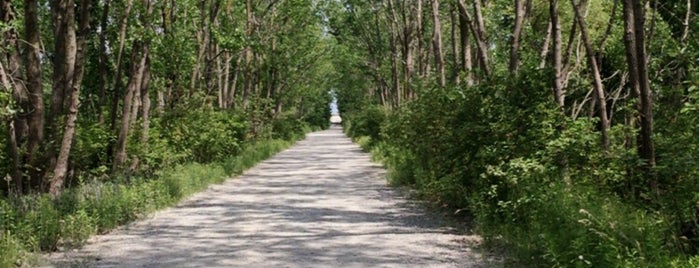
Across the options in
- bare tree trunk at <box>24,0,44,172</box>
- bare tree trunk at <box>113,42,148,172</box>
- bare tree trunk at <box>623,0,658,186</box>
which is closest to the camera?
bare tree trunk at <box>623,0,658,186</box>

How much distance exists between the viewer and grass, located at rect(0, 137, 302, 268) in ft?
25.0

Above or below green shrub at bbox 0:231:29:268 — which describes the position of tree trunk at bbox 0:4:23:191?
above

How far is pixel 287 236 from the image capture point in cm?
898

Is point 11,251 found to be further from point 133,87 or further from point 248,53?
point 248,53

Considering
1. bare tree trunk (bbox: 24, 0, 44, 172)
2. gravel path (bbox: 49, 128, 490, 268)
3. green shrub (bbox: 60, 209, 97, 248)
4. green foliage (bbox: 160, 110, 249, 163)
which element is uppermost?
bare tree trunk (bbox: 24, 0, 44, 172)

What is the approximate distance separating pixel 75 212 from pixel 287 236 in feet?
10.1

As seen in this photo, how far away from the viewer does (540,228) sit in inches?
263

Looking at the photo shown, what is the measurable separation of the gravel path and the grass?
0.81 feet

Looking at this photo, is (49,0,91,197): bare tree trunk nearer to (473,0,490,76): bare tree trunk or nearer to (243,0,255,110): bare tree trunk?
(473,0,490,76): bare tree trunk

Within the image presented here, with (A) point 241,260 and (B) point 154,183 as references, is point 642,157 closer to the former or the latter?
(A) point 241,260

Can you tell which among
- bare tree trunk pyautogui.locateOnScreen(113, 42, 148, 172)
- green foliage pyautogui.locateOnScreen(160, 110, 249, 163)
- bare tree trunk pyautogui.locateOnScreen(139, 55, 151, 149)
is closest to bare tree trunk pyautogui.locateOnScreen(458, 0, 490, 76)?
bare tree trunk pyautogui.locateOnScreen(113, 42, 148, 172)

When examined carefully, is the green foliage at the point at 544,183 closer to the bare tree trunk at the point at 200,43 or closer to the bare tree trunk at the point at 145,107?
the bare tree trunk at the point at 145,107

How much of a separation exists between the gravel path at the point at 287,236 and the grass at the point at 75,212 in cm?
25

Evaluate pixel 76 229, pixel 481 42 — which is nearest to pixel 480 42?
pixel 481 42
